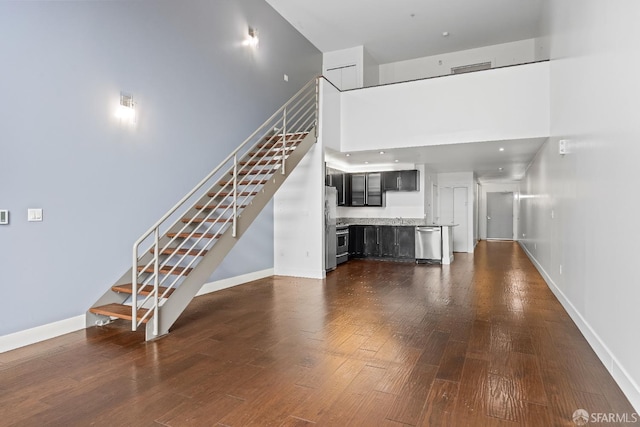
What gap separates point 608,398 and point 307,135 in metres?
5.26

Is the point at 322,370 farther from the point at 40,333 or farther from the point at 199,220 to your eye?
the point at 199,220

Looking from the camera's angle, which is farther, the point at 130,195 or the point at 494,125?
the point at 494,125

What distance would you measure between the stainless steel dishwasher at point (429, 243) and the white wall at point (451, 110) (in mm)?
2759

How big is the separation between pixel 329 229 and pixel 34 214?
5.12 meters

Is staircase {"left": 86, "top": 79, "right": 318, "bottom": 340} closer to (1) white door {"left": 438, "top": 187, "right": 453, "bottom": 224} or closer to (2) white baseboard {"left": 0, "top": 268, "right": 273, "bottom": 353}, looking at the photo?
(2) white baseboard {"left": 0, "top": 268, "right": 273, "bottom": 353}

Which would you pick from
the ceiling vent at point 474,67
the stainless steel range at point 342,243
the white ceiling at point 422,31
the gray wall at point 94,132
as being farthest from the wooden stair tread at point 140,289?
the ceiling vent at point 474,67

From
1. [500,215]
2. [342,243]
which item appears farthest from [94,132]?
[500,215]

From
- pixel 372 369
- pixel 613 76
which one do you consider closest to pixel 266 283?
pixel 372 369

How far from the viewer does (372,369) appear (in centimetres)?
282

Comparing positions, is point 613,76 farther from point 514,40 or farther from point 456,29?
point 514,40

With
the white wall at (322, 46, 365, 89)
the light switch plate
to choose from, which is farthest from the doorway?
the light switch plate

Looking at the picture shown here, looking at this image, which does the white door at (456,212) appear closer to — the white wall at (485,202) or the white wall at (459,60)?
the white wall at (459,60)

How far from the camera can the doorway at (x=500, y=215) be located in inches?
639

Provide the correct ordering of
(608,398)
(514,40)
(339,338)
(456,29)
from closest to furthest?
(608,398) < (339,338) < (456,29) < (514,40)
